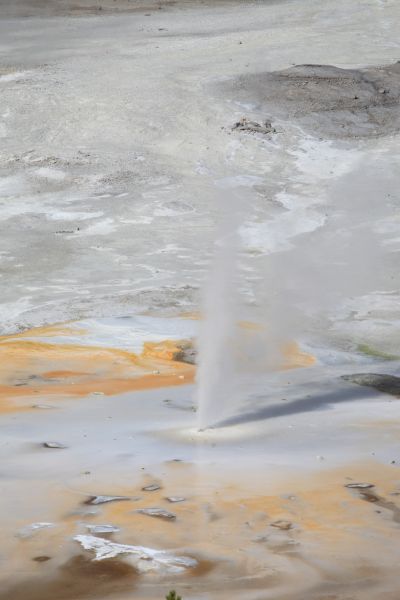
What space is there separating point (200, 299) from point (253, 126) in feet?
20.2

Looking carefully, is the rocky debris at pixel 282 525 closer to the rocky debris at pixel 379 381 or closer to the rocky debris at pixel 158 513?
the rocky debris at pixel 158 513

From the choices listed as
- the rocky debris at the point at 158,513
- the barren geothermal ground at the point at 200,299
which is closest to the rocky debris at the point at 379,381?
the barren geothermal ground at the point at 200,299

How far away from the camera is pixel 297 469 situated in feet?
19.7

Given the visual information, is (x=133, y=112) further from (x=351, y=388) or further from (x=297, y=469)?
(x=297, y=469)

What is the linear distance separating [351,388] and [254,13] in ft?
49.8

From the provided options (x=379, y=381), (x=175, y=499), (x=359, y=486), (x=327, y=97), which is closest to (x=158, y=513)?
(x=175, y=499)

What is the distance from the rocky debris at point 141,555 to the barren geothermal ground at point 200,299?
12mm

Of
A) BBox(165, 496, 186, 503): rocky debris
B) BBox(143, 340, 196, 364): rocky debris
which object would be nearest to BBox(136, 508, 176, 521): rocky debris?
BBox(165, 496, 186, 503): rocky debris

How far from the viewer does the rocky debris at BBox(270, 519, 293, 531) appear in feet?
16.9

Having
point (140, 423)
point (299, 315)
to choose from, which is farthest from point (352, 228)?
point (140, 423)

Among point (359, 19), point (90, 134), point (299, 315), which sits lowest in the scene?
point (299, 315)

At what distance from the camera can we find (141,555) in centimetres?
481

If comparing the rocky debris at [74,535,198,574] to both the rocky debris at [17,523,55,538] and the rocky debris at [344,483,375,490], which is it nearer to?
the rocky debris at [17,523,55,538]

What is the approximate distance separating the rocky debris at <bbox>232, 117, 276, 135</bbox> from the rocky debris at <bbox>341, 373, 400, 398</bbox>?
8361 mm
